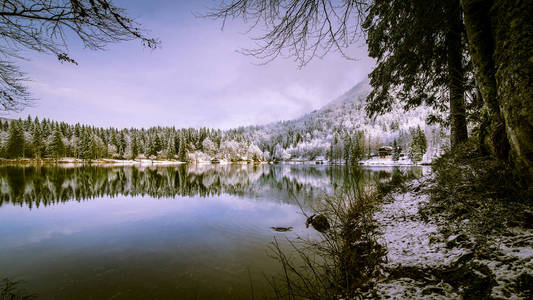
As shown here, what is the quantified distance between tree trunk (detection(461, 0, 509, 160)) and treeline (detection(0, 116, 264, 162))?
7414cm

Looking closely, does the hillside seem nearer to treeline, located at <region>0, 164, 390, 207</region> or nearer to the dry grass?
treeline, located at <region>0, 164, 390, 207</region>

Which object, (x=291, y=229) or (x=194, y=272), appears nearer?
(x=194, y=272)

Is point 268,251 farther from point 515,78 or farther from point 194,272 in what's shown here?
point 515,78

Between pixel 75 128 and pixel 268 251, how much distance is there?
85927 mm

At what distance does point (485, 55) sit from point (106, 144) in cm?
9119

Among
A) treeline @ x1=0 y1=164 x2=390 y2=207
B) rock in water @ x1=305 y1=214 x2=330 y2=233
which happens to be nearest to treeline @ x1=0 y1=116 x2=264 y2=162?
treeline @ x1=0 y1=164 x2=390 y2=207

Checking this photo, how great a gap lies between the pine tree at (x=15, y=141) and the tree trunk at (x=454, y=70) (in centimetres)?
7691

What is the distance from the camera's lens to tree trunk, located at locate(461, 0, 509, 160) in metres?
2.88

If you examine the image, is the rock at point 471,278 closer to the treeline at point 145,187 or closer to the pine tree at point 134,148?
the treeline at point 145,187

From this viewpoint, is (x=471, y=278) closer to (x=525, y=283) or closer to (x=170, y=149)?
(x=525, y=283)

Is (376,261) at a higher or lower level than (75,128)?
lower

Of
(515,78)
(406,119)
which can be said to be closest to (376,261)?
(515,78)

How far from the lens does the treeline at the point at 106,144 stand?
51.8 metres

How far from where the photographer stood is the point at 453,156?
6.04 metres
